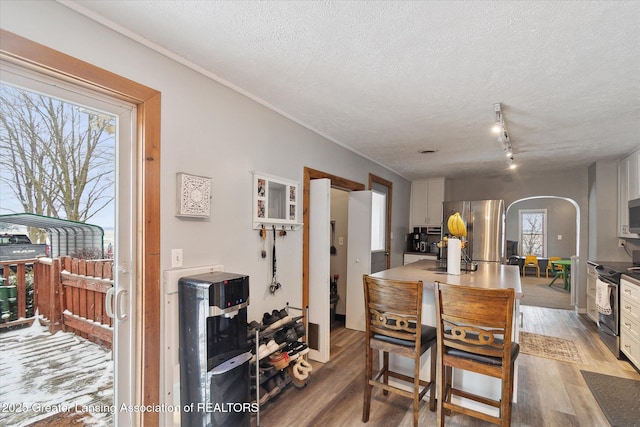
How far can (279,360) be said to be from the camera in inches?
97.8

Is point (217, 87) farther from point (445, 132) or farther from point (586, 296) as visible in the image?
point (586, 296)

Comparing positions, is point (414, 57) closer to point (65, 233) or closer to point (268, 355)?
point (65, 233)

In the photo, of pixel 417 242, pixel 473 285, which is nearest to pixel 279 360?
pixel 473 285

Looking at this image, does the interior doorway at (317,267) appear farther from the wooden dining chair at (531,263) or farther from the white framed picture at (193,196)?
the wooden dining chair at (531,263)

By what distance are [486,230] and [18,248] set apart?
565 cm

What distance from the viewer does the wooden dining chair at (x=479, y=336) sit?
1.76 meters

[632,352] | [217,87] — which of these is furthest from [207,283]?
[632,352]

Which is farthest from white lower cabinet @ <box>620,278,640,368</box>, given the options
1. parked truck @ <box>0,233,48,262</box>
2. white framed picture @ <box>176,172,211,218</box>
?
parked truck @ <box>0,233,48,262</box>

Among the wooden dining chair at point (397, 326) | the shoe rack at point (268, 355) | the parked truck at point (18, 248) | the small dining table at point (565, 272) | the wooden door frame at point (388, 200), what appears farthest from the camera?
the small dining table at point (565, 272)

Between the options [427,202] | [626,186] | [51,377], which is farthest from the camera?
[427,202]

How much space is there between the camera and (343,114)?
9.37 ft

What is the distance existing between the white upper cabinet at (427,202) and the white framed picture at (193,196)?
5028 mm

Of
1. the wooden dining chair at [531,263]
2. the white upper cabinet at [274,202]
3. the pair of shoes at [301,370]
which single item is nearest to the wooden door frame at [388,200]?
the white upper cabinet at [274,202]

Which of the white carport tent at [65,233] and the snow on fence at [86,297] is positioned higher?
the white carport tent at [65,233]
